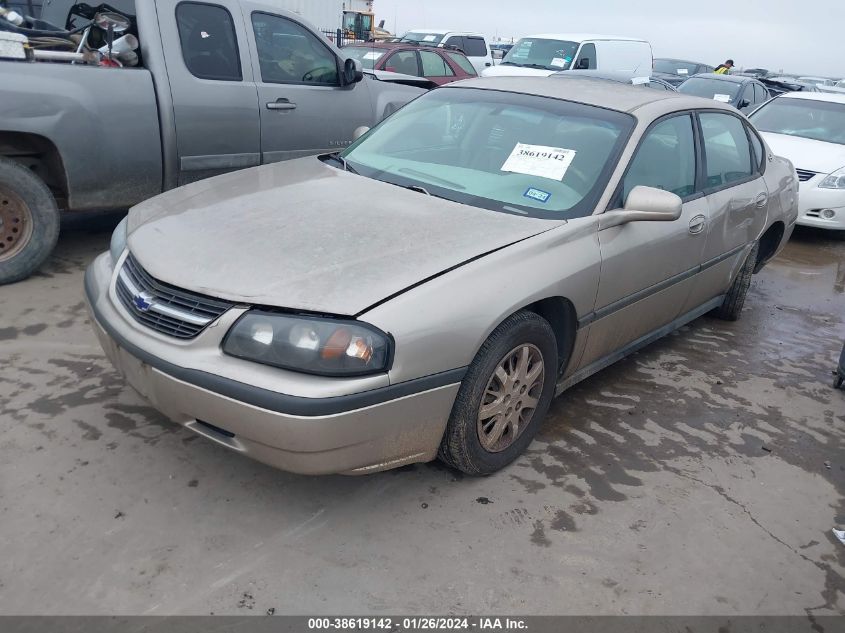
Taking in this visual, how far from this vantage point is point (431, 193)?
128 inches

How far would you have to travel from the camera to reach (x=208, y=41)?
5.20 m

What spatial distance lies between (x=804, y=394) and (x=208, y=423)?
3356 millimetres

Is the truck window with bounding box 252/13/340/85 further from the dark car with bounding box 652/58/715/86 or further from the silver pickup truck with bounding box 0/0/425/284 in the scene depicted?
the dark car with bounding box 652/58/715/86

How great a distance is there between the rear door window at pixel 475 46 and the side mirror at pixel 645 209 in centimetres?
1567

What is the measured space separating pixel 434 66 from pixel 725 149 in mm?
10004

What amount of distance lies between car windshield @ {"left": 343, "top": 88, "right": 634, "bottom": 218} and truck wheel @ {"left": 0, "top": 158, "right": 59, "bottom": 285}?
6.76 ft

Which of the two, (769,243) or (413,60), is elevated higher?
(413,60)

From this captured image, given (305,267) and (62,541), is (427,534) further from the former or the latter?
(62,541)

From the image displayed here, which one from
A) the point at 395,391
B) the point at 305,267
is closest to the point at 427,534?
the point at 395,391

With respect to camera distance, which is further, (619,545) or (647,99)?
(647,99)

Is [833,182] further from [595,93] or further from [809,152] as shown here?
[595,93]

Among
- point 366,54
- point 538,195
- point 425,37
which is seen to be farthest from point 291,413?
point 425,37

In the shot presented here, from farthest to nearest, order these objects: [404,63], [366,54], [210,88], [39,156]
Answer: [404,63]
[366,54]
[210,88]
[39,156]

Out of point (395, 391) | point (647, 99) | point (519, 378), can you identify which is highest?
point (647, 99)
